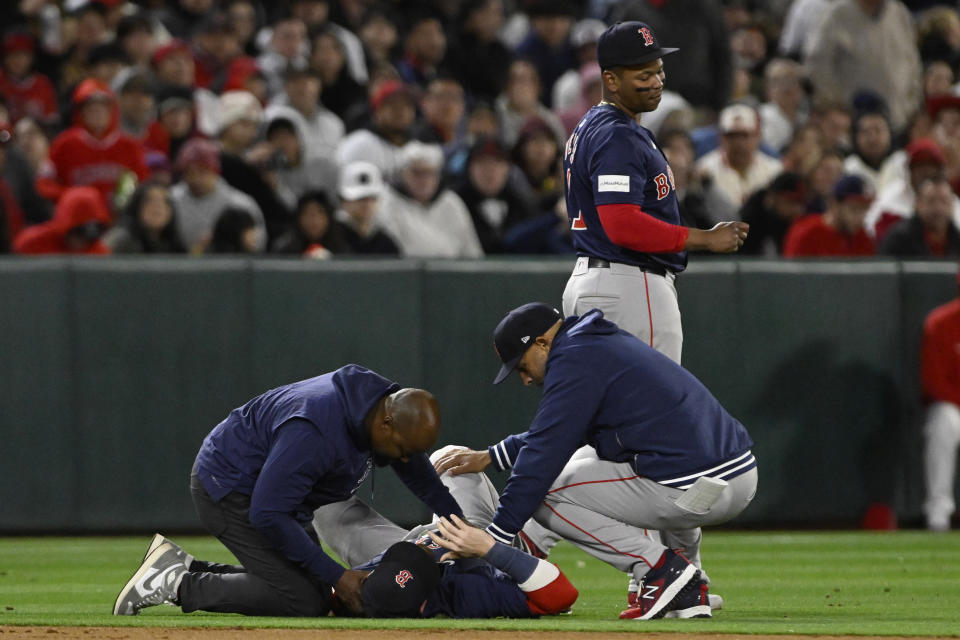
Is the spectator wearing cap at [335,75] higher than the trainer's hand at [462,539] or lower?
higher

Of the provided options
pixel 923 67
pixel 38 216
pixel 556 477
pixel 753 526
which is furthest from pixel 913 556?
pixel 923 67

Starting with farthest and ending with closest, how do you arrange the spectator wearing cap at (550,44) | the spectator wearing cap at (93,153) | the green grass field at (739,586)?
the spectator wearing cap at (550,44), the spectator wearing cap at (93,153), the green grass field at (739,586)

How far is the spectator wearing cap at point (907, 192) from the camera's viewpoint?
11.8m

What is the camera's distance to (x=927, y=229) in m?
11.3

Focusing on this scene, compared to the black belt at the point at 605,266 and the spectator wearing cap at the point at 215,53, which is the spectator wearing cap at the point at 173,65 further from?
the black belt at the point at 605,266

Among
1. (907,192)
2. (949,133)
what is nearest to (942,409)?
(907,192)

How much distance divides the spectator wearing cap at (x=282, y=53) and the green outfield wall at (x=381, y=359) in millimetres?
4134

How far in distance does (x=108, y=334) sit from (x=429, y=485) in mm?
4509

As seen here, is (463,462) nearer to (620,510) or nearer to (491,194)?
(620,510)

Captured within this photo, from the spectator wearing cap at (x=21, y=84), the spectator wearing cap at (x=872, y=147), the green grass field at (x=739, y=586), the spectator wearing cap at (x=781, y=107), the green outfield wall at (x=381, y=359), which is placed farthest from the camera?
the spectator wearing cap at (x=781, y=107)

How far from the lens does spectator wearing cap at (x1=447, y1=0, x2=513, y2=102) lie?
15016 mm

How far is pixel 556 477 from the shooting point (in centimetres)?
587

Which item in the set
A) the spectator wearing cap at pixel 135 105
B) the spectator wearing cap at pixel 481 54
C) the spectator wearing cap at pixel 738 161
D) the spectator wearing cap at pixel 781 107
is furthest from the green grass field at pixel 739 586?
the spectator wearing cap at pixel 481 54

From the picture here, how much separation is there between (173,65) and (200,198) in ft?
7.17
